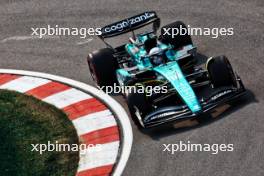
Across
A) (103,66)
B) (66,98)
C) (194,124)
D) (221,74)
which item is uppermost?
(103,66)

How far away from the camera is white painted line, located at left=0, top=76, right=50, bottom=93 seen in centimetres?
1235

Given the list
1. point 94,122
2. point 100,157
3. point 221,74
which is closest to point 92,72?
point 94,122

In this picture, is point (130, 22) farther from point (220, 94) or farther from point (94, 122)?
point (220, 94)

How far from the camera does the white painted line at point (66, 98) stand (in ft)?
38.1

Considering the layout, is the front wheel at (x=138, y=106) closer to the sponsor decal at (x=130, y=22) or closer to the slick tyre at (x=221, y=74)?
the slick tyre at (x=221, y=74)

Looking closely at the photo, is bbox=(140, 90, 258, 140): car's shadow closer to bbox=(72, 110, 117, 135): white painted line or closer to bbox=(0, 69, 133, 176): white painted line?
bbox=(0, 69, 133, 176): white painted line

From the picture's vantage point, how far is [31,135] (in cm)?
1068

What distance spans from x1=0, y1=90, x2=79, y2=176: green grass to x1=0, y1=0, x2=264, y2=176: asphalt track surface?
1.02 m

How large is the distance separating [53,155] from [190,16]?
5561 millimetres

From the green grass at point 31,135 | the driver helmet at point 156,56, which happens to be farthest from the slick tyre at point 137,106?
the driver helmet at point 156,56

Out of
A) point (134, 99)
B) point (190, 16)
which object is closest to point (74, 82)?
point (134, 99)

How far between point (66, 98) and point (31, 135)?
1.30 m

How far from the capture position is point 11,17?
607 inches

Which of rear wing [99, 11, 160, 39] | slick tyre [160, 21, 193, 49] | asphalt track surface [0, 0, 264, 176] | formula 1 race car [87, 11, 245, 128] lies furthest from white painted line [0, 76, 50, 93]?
slick tyre [160, 21, 193, 49]
